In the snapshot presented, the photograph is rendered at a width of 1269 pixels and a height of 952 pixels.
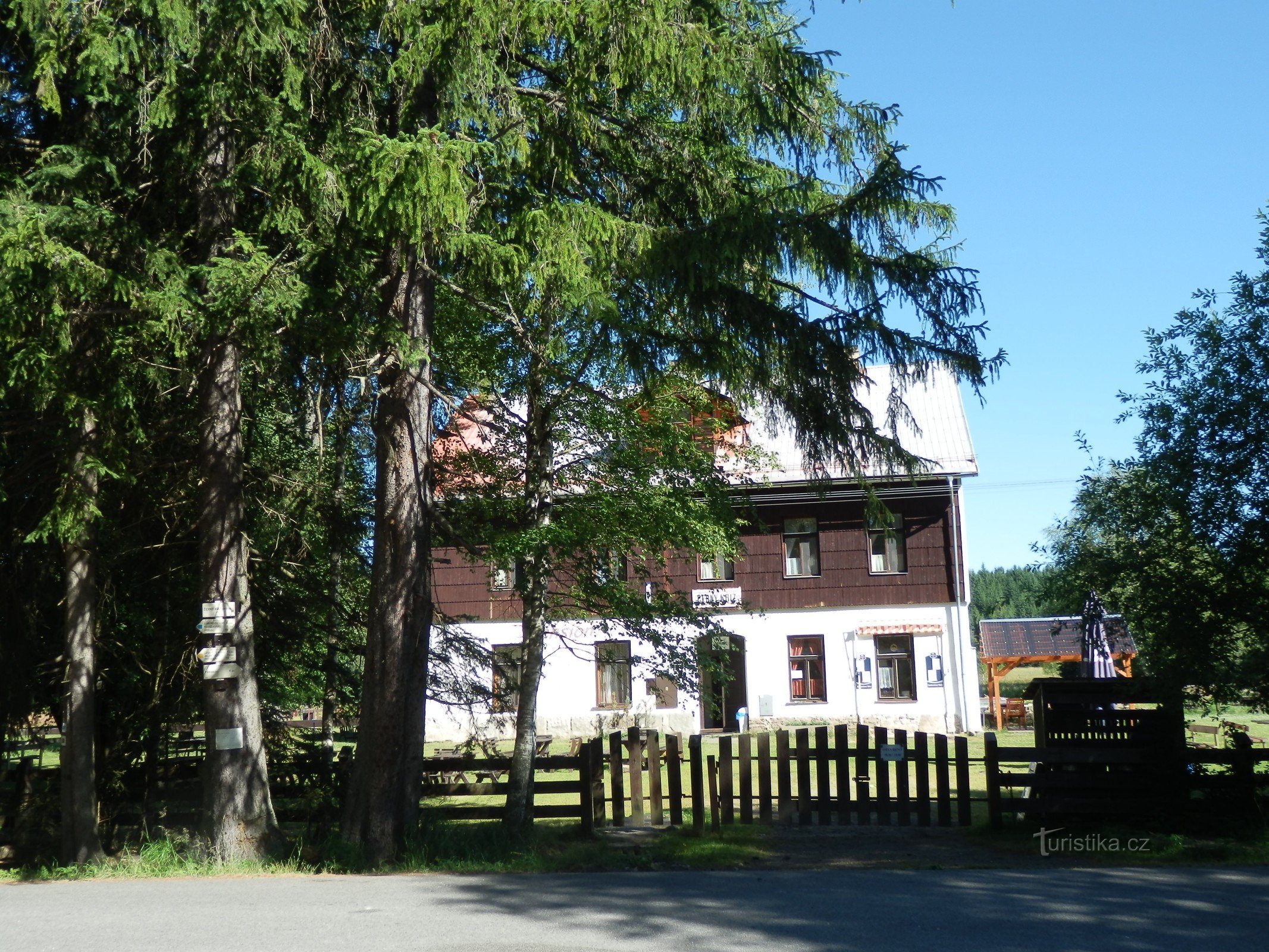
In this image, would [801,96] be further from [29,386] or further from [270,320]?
[29,386]

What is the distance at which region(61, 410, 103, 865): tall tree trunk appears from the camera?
12227mm

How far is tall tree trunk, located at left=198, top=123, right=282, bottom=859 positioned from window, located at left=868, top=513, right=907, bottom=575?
1975cm

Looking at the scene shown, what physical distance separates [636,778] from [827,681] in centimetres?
1616

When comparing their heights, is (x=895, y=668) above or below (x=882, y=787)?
above

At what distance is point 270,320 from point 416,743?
463 centimetres

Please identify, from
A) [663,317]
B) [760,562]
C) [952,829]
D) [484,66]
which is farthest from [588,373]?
[760,562]

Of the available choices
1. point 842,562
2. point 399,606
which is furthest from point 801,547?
point 399,606

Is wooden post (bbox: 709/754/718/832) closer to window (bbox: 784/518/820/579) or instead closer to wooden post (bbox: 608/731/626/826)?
wooden post (bbox: 608/731/626/826)

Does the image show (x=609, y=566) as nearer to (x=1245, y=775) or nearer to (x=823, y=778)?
(x=823, y=778)

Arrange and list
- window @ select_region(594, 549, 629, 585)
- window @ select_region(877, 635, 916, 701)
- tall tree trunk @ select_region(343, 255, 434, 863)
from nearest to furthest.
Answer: tall tree trunk @ select_region(343, 255, 434, 863), window @ select_region(594, 549, 629, 585), window @ select_region(877, 635, 916, 701)

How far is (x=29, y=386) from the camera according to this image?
10.8 meters

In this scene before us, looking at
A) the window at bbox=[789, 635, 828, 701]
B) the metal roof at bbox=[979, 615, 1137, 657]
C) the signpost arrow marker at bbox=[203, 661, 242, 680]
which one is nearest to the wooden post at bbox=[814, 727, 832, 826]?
the signpost arrow marker at bbox=[203, 661, 242, 680]

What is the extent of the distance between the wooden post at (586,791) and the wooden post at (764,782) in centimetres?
199

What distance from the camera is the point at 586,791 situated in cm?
1337
